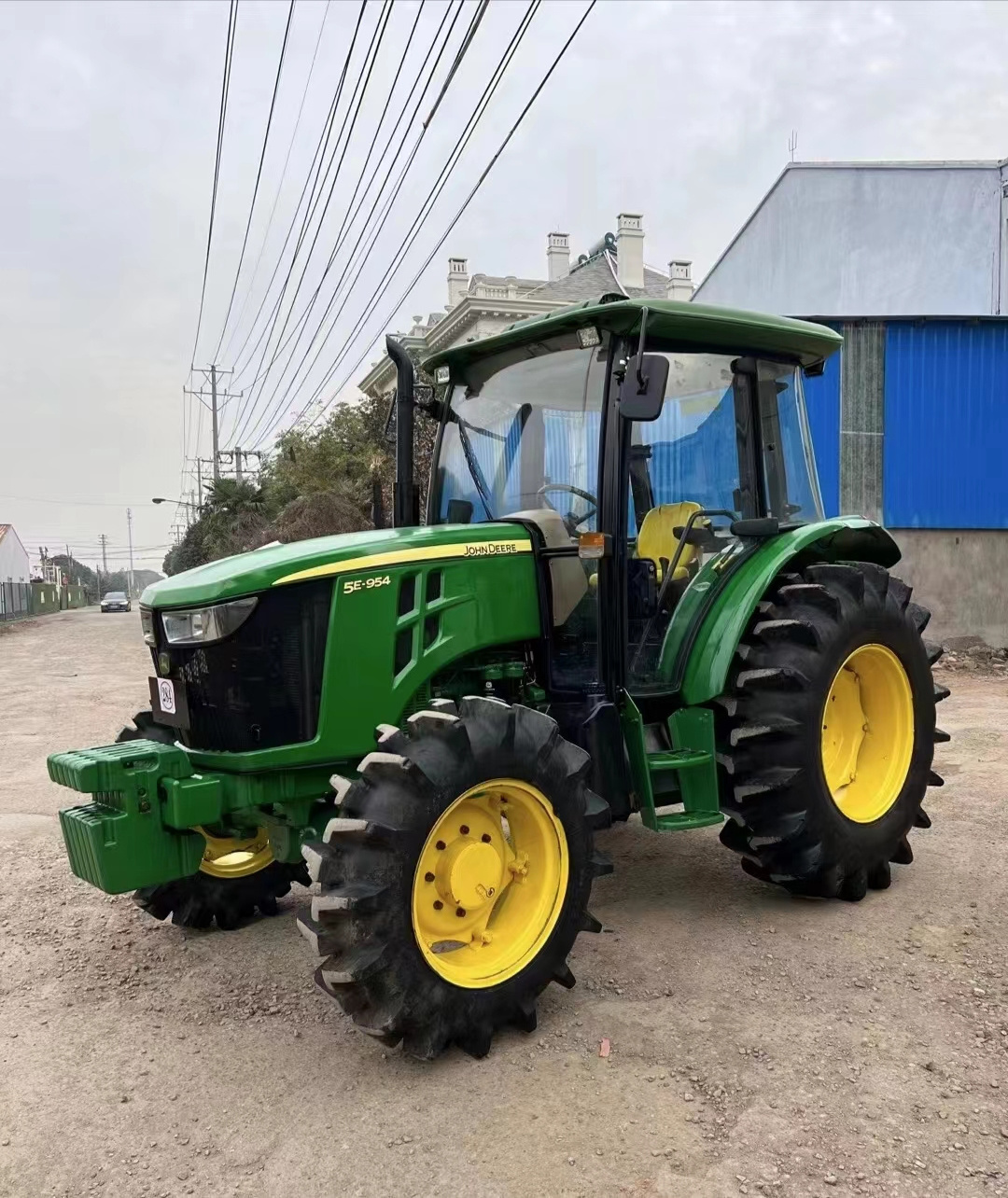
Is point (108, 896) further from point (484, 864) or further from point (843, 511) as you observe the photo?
point (843, 511)

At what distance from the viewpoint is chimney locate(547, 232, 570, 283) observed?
34906mm

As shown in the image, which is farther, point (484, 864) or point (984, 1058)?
point (484, 864)

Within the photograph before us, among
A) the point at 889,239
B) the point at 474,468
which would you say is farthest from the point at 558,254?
the point at 474,468

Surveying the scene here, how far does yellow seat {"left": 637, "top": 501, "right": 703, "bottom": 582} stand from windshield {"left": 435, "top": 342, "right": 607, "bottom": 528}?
0.44 metres

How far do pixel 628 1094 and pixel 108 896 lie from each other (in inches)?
118

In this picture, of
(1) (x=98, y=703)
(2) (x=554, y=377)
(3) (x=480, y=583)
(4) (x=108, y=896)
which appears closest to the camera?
(3) (x=480, y=583)

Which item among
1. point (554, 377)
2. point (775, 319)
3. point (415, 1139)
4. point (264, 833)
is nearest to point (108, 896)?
point (264, 833)

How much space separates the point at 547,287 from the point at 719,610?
2888cm

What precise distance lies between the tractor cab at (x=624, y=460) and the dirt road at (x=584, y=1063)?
3.96 feet

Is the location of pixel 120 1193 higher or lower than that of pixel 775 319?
lower

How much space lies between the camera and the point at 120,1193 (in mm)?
A: 2615

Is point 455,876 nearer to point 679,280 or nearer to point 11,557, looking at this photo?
point 679,280

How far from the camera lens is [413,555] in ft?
12.1

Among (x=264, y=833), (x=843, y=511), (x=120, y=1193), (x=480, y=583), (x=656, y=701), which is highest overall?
(x=843, y=511)
